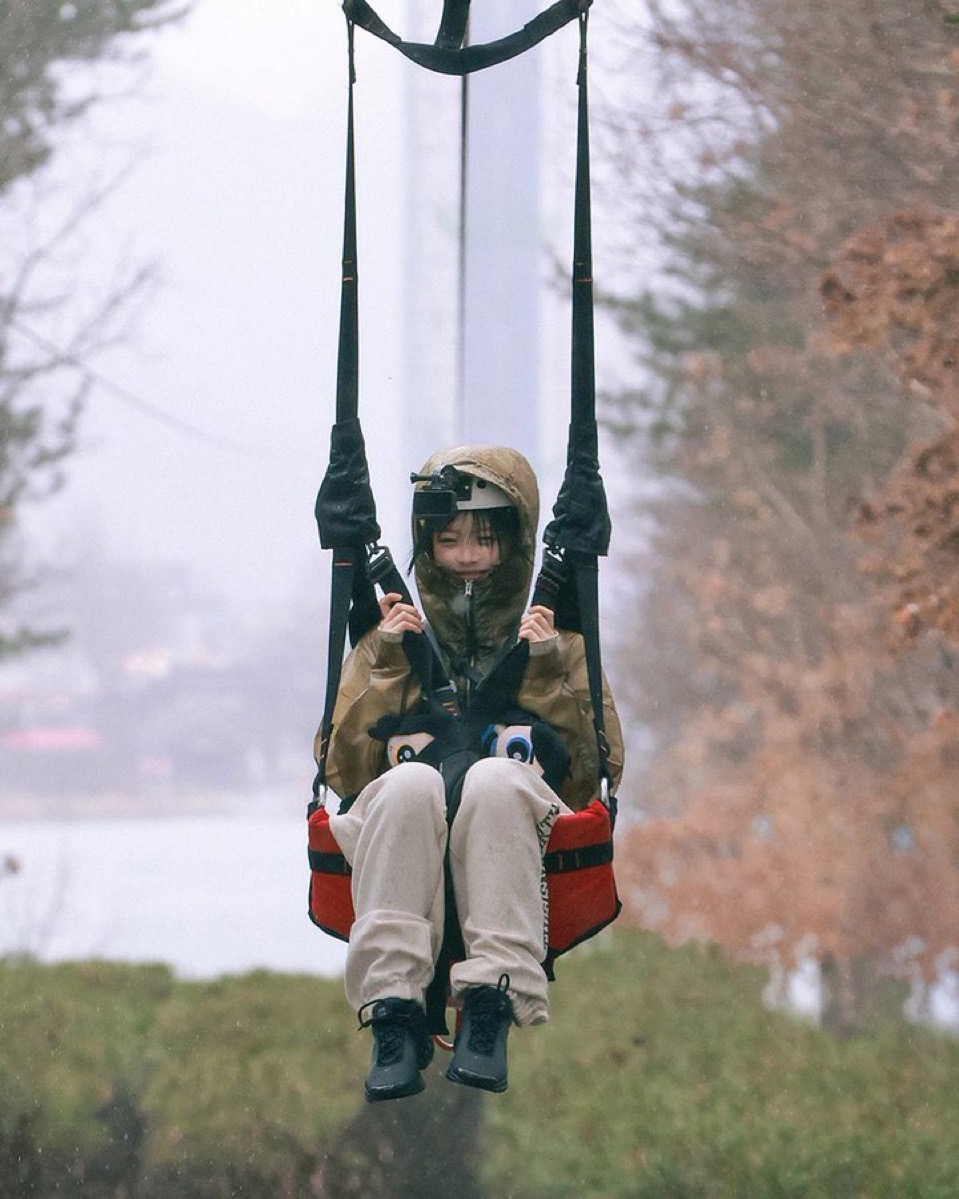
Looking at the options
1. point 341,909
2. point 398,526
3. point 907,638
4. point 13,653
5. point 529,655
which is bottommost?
point 341,909

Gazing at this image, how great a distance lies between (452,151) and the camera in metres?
6.99

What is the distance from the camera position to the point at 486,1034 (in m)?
2.89

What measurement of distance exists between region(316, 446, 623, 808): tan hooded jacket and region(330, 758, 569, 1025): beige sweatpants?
10.3 inches

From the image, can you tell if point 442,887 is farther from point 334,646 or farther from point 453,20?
point 453,20

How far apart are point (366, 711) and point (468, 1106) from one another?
5068 millimetres

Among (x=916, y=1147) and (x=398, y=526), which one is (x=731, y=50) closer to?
(x=398, y=526)

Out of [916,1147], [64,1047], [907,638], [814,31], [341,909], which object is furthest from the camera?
[64,1047]

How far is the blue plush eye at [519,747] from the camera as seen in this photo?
10.4 ft

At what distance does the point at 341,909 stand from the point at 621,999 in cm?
557

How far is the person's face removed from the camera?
3318 millimetres

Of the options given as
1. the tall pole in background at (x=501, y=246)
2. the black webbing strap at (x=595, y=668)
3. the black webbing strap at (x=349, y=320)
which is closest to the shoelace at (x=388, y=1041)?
the black webbing strap at (x=595, y=668)

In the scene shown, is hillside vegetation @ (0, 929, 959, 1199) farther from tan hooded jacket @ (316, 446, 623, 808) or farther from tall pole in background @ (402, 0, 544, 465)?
tan hooded jacket @ (316, 446, 623, 808)

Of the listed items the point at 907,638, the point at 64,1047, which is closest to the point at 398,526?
the point at 907,638

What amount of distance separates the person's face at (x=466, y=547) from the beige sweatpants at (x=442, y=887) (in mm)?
461
